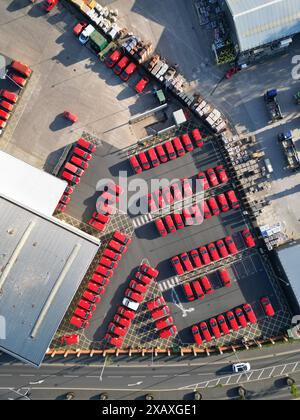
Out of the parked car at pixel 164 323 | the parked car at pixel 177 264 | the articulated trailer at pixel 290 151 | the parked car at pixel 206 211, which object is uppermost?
the articulated trailer at pixel 290 151

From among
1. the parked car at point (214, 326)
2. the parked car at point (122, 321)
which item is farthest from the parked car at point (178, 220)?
the parked car at point (122, 321)

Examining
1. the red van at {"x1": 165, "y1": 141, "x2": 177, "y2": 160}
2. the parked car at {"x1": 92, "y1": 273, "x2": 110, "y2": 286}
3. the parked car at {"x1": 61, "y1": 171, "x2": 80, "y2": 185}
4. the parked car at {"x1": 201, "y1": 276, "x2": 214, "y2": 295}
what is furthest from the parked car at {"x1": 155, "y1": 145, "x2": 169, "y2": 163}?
the parked car at {"x1": 92, "y1": 273, "x2": 110, "y2": 286}

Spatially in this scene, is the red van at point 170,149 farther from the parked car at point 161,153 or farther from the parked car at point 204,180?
the parked car at point 204,180

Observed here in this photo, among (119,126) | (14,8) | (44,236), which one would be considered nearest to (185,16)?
(119,126)

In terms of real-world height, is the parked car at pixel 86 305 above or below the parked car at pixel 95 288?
below

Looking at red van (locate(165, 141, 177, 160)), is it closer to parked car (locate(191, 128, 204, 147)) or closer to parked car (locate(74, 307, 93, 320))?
parked car (locate(191, 128, 204, 147))

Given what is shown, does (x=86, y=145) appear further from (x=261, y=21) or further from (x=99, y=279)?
(x=261, y=21)
